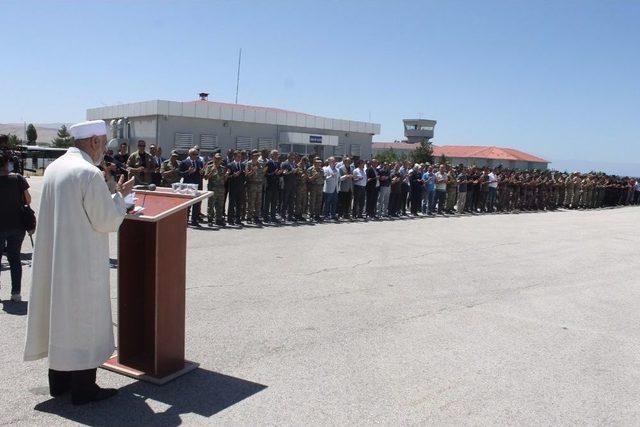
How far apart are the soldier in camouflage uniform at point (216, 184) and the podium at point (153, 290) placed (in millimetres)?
9028

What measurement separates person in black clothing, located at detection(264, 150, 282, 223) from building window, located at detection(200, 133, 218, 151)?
23.6 m

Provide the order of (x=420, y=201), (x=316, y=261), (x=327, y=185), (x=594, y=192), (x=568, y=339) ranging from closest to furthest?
(x=568, y=339), (x=316, y=261), (x=327, y=185), (x=420, y=201), (x=594, y=192)

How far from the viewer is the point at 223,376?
461cm

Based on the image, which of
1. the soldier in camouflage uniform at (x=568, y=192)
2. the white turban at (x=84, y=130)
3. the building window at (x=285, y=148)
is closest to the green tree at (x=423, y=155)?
the building window at (x=285, y=148)

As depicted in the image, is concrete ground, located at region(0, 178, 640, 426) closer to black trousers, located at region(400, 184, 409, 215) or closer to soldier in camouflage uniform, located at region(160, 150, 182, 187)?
soldier in camouflage uniform, located at region(160, 150, 182, 187)

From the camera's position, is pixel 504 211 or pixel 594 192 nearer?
pixel 504 211

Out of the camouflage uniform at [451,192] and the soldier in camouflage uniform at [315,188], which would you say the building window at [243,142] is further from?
the soldier in camouflage uniform at [315,188]

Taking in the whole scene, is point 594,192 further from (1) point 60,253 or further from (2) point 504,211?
(1) point 60,253

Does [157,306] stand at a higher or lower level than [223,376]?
higher

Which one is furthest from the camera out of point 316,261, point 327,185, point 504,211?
point 504,211

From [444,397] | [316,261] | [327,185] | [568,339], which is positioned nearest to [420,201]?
[327,185]

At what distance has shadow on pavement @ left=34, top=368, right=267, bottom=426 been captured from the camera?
383 cm

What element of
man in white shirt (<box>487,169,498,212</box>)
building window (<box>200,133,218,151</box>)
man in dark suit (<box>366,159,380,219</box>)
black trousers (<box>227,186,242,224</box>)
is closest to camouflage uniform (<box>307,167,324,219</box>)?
man in dark suit (<box>366,159,380,219</box>)

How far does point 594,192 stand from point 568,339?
28.3 m
